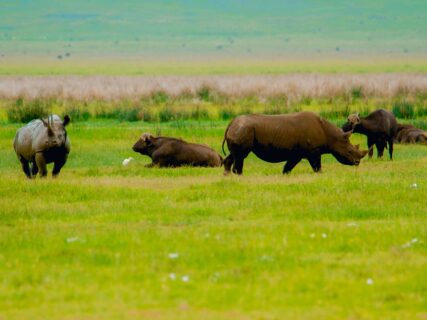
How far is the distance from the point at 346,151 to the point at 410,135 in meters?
8.22

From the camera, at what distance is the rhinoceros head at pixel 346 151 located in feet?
66.7

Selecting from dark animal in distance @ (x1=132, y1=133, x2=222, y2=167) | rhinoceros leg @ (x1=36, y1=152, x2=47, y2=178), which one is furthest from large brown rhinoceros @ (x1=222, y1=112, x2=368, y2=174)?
rhinoceros leg @ (x1=36, y1=152, x2=47, y2=178)

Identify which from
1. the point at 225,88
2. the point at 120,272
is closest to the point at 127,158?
the point at 120,272

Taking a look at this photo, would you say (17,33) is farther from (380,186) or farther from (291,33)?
(380,186)

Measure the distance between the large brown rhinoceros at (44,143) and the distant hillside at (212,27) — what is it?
111 meters

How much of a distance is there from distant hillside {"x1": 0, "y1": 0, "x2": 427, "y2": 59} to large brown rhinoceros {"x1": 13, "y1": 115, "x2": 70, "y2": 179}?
110543 millimetres

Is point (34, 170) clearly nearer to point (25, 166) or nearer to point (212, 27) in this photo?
point (25, 166)

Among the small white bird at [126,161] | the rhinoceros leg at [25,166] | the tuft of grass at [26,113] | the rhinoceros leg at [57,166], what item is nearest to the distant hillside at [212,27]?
the tuft of grass at [26,113]

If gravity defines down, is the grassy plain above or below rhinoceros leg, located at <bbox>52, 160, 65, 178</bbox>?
below

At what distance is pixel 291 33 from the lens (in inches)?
5940

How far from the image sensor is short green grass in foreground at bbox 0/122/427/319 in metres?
9.10

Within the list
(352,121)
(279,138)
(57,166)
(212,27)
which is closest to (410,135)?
(352,121)

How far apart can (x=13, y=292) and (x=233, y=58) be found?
120 metres

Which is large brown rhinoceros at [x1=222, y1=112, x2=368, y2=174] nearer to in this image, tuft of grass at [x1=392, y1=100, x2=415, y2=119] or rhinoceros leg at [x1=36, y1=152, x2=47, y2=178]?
rhinoceros leg at [x1=36, y1=152, x2=47, y2=178]
